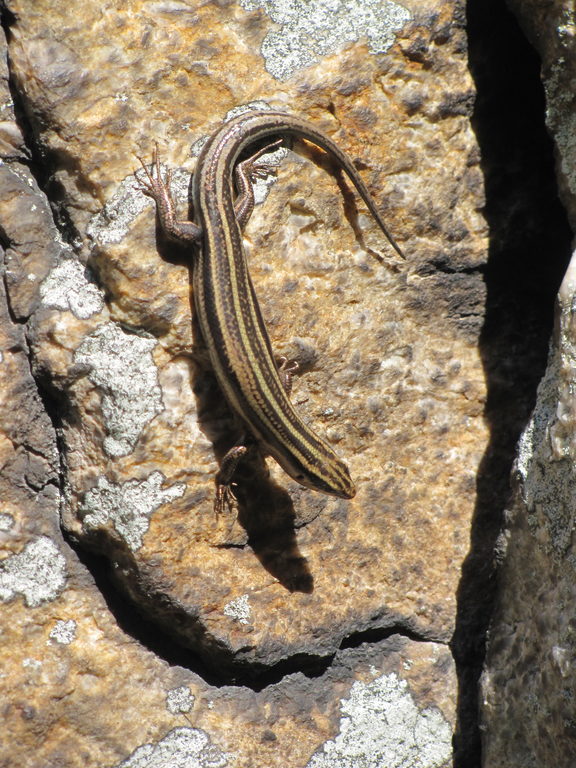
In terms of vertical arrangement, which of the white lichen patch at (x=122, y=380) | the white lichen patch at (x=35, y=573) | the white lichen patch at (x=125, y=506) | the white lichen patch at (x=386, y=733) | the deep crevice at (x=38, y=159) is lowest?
the white lichen patch at (x=386, y=733)

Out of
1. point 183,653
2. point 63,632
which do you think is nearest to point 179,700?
A: point 183,653

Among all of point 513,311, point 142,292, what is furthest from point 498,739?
point 142,292

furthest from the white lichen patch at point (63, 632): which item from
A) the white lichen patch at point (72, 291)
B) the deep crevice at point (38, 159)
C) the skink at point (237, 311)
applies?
the deep crevice at point (38, 159)

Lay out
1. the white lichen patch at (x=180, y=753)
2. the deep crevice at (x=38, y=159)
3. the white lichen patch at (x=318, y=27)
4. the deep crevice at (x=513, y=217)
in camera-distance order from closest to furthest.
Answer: the white lichen patch at (x=180, y=753) < the deep crevice at (x=38, y=159) < the white lichen patch at (x=318, y=27) < the deep crevice at (x=513, y=217)

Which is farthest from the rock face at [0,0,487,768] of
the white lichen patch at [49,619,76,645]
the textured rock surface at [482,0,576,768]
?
the textured rock surface at [482,0,576,768]

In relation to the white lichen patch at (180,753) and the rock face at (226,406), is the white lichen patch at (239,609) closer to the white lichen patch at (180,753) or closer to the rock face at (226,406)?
the rock face at (226,406)

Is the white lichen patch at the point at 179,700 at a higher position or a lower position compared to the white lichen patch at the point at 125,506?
Answer: lower
